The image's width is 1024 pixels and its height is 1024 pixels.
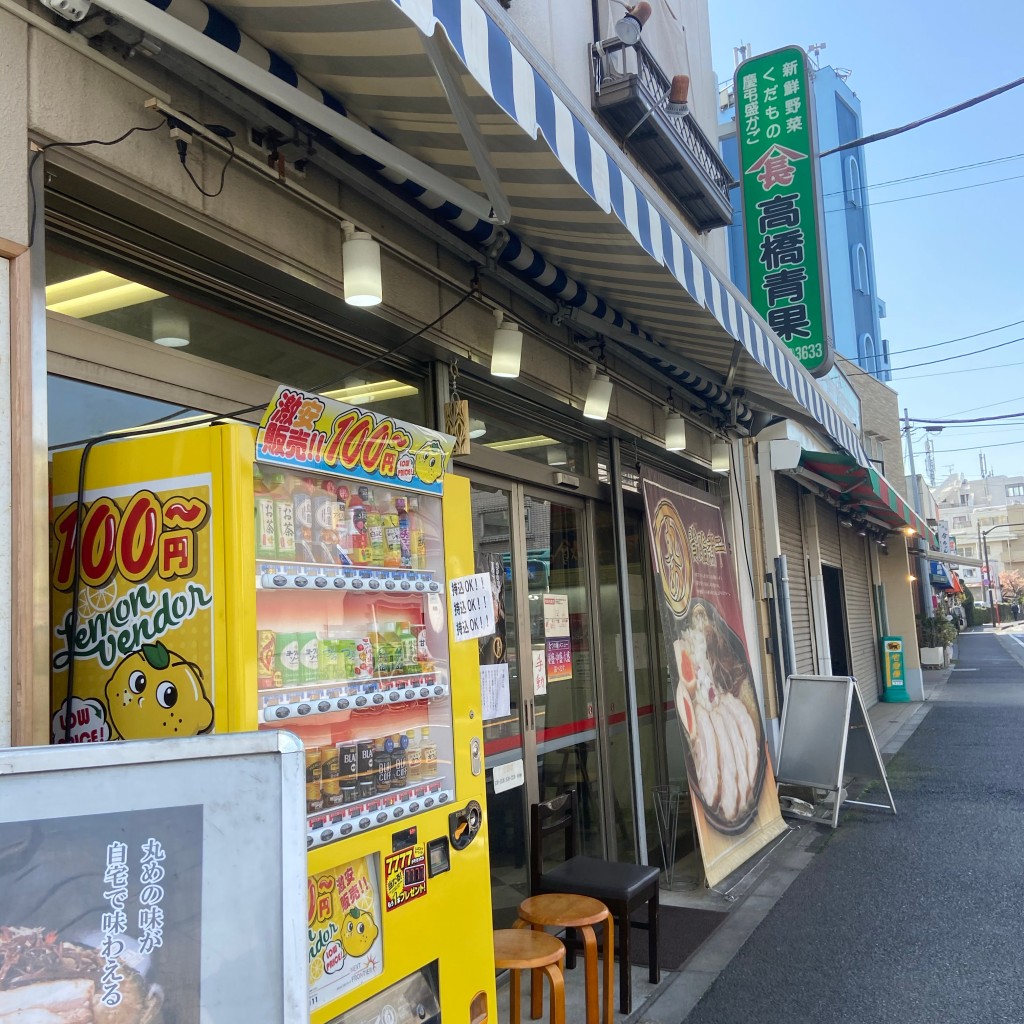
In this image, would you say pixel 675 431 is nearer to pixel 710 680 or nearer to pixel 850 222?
pixel 710 680

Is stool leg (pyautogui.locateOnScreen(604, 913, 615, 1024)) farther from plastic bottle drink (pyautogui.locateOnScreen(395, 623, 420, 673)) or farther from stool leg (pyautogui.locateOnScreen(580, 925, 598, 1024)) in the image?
plastic bottle drink (pyautogui.locateOnScreen(395, 623, 420, 673))

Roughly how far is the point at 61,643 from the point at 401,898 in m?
1.26

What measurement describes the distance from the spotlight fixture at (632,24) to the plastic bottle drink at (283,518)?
16.8 feet

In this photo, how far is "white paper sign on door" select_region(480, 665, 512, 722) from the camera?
14.9 feet

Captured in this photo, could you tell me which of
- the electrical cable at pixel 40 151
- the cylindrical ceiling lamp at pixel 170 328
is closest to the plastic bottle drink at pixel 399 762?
the cylindrical ceiling lamp at pixel 170 328

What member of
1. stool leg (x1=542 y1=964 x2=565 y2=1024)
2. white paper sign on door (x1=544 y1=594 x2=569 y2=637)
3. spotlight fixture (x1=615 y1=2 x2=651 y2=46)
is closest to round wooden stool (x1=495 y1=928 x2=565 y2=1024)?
stool leg (x1=542 y1=964 x2=565 y2=1024)

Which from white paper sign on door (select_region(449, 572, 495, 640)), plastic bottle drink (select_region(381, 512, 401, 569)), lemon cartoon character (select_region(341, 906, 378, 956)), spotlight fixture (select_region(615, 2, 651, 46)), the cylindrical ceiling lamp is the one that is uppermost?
spotlight fixture (select_region(615, 2, 651, 46))

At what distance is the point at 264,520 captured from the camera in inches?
99.8

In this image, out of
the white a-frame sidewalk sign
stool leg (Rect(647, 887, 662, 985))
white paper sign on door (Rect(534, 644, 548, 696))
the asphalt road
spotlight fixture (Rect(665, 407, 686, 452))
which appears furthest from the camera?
the white a-frame sidewalk sign

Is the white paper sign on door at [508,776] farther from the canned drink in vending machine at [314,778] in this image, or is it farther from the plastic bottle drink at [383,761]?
the canned drink in vending machine at [314,778]

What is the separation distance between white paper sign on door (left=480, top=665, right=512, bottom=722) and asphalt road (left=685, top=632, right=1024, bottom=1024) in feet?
5.43

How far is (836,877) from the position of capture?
5.93 metres

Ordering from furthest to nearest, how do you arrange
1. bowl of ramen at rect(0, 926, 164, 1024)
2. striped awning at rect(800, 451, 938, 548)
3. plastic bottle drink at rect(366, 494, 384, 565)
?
striped awning at rect(800, 451, 938, 548) < plastic bottle drink at rect(366, 494, 384, 565) < bowl of ramen at rect(0, 926, 164, 1024)

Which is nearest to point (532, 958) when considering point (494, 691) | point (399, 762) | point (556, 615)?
point (399, 762)
